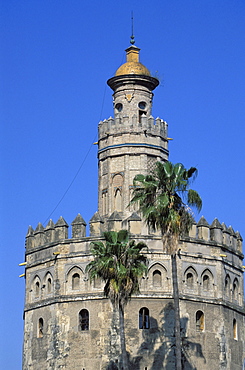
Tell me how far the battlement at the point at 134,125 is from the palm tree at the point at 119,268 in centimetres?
1520

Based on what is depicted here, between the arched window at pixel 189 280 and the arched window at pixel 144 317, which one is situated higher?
the arched window at pixel 189 280

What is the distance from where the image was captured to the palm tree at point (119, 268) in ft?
144

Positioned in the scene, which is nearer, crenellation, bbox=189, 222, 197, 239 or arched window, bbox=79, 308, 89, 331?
arched window, bbox=79, 308, 89, 331

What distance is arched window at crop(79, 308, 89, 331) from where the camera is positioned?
53.4 meters

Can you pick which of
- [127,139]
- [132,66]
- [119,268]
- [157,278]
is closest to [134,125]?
[127,139]

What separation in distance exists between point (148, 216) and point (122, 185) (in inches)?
557

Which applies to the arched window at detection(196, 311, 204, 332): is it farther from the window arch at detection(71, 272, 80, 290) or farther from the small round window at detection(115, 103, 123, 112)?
the small round window at detection(115, 103, 123, 112)

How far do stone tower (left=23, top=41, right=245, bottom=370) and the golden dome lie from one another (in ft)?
0.51

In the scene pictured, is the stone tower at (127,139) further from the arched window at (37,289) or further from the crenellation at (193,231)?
the arched window at (37,289)

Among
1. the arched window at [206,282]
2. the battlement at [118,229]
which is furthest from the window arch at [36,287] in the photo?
the arched window at [206,282]

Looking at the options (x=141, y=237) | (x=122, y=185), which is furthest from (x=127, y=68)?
(x=141, y=237)

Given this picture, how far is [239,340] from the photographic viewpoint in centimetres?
5697

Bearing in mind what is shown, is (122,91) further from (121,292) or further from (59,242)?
(121,292)

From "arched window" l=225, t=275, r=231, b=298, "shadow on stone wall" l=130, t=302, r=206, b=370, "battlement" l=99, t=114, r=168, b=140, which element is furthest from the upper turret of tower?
"shadow on stone wall" l=130, t=302, r=206, b=370
